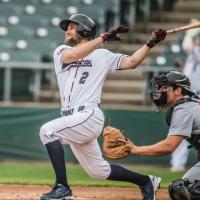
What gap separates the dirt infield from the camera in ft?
25.4

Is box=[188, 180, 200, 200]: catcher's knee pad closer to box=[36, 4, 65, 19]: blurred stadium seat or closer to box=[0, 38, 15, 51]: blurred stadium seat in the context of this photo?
box=[0, 38, 15, 51]: blurred stadium seat

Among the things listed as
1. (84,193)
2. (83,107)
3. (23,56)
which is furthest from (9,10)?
(83,107)

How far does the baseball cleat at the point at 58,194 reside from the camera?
7234 mm

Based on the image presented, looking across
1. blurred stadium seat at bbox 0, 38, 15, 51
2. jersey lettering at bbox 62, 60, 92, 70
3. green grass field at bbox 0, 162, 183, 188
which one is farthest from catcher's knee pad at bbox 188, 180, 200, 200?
blurred stadium seat at bbox 0, 38, 15, 51

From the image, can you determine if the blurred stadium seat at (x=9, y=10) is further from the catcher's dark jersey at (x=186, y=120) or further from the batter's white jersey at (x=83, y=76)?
the catcher's dark jersey at (x=186, y=120)

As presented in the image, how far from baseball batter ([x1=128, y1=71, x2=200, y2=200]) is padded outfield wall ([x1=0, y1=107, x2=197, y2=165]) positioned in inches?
214

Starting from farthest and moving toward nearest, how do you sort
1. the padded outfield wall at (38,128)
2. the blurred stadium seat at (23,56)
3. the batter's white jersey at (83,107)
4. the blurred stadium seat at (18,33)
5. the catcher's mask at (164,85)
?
the blurred stadium seat at (18,33), the blurred stadium seat at (23,56), the padded outfield wall at (38,128), the batter's white jersey at (83,107), the catcher's mask at (164,85)

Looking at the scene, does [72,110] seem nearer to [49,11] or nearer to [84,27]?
[84,27]

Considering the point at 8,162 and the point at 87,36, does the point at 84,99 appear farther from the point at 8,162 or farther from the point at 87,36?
the point at 8,162

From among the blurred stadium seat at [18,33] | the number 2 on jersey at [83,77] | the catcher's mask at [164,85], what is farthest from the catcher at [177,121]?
the blurred stadium seat at [18,33]

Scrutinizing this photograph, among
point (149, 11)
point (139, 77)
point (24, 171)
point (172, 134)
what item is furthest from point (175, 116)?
point (149, 11)

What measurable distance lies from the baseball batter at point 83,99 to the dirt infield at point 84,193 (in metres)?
0.36

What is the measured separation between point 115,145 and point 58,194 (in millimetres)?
678

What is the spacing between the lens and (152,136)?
12.9 metres
